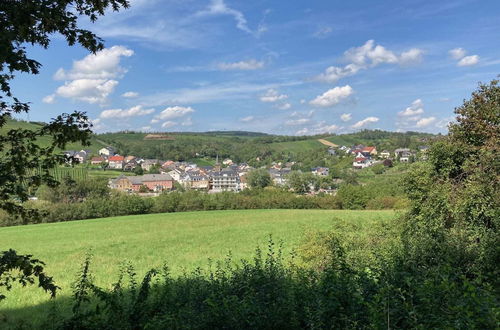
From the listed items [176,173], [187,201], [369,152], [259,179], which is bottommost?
[187,201]

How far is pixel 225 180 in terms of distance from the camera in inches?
5172

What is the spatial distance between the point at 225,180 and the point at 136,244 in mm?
103580

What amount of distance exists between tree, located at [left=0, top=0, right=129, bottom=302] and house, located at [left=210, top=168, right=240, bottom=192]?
125758 mm

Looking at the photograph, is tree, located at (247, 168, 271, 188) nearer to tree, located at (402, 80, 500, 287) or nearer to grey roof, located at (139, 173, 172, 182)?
grey roof, located at (139, 173, 172, 182)

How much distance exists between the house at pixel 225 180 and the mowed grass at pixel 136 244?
84.5 m

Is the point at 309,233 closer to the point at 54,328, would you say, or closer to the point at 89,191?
the point at 54,328

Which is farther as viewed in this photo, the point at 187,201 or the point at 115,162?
the point at 115,162

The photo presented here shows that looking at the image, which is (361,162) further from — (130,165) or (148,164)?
(148,164)

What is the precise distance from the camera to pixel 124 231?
36.9 m

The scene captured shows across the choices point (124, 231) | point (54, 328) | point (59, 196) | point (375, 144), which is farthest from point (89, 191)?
point (375, 144)

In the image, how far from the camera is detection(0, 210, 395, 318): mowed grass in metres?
16.2

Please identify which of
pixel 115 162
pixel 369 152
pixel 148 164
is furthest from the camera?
pixel 148 164

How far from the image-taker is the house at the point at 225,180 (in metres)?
131

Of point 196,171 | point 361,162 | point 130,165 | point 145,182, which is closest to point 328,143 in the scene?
point 361,162
